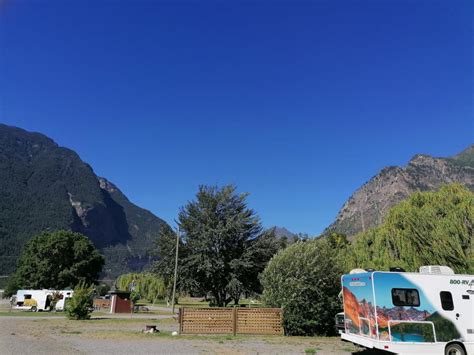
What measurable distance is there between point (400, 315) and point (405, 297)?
1.99ft

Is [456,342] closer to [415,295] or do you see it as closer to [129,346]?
[415,295]

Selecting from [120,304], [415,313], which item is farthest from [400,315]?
[120,304]

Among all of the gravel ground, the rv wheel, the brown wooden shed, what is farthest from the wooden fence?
the brown wooden shed

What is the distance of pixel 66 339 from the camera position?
1722 centimetres

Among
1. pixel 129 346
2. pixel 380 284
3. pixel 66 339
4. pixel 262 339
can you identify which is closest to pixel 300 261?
pixel 262 339

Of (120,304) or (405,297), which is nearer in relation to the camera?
(405,297)

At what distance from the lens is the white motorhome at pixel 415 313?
41.7 ft

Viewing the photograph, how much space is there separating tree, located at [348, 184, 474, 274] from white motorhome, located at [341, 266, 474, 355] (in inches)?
382

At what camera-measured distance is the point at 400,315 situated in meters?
12.9

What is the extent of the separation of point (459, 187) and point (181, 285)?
71.4 feet

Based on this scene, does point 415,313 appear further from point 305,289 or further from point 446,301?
point 305,289

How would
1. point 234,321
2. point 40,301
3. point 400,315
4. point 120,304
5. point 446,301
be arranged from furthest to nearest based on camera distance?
point 40,301, point 120,304, point 234,321, point 446,301, point 400,315

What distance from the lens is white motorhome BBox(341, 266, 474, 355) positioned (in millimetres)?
12719

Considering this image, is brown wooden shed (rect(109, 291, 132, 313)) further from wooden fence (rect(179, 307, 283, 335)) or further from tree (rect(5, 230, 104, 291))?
wooden fence (rect(179, 307, 283, 335))
